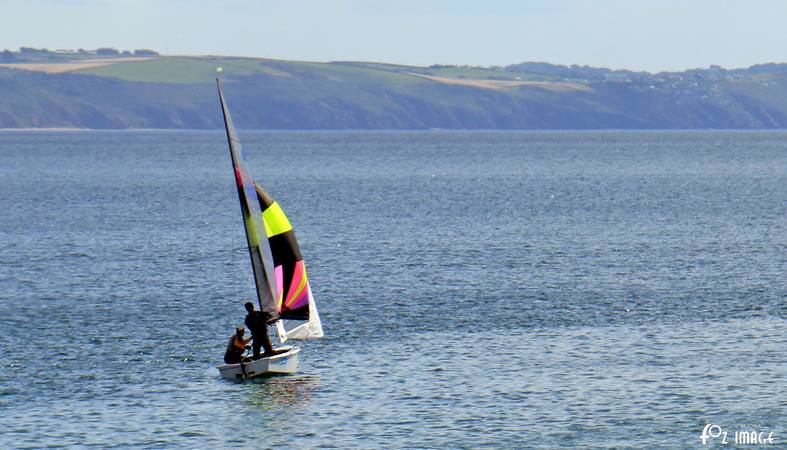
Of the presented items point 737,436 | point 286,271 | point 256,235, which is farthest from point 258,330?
point 737,436

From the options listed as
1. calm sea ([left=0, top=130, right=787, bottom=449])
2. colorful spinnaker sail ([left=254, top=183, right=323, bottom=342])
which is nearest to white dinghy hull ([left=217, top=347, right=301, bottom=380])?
calm sea ([left=0, top=130, right=787, bottom=449])

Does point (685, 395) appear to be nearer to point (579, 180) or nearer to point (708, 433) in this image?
point (708, 433)

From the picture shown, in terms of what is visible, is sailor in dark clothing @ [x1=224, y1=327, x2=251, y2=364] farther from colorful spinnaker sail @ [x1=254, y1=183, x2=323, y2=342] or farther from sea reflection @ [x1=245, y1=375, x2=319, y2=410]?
colorful spinnaker sail @ [x1=254, y1=183, x2=323, y2=342]

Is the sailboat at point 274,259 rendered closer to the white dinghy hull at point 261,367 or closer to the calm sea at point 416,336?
the white dinghy hull at point 261,367

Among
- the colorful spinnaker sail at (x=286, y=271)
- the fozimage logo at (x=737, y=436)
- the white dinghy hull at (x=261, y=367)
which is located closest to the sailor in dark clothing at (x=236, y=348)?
the white dinghy hull at (x=261, y=367)

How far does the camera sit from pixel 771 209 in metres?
134

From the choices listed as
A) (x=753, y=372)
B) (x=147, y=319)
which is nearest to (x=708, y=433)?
(x=753, y=372)

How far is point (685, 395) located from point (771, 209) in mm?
93263

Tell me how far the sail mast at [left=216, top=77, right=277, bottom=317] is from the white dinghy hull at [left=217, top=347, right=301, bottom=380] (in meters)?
2.59

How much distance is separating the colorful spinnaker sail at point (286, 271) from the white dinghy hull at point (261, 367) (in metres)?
2.25

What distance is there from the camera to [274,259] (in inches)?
2028

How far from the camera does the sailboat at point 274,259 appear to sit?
5069cm

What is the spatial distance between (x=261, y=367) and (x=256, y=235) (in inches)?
221

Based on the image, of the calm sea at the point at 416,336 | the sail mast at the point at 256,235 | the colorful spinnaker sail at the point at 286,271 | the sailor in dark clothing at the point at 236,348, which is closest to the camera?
the calm sea at the point at 416,336
